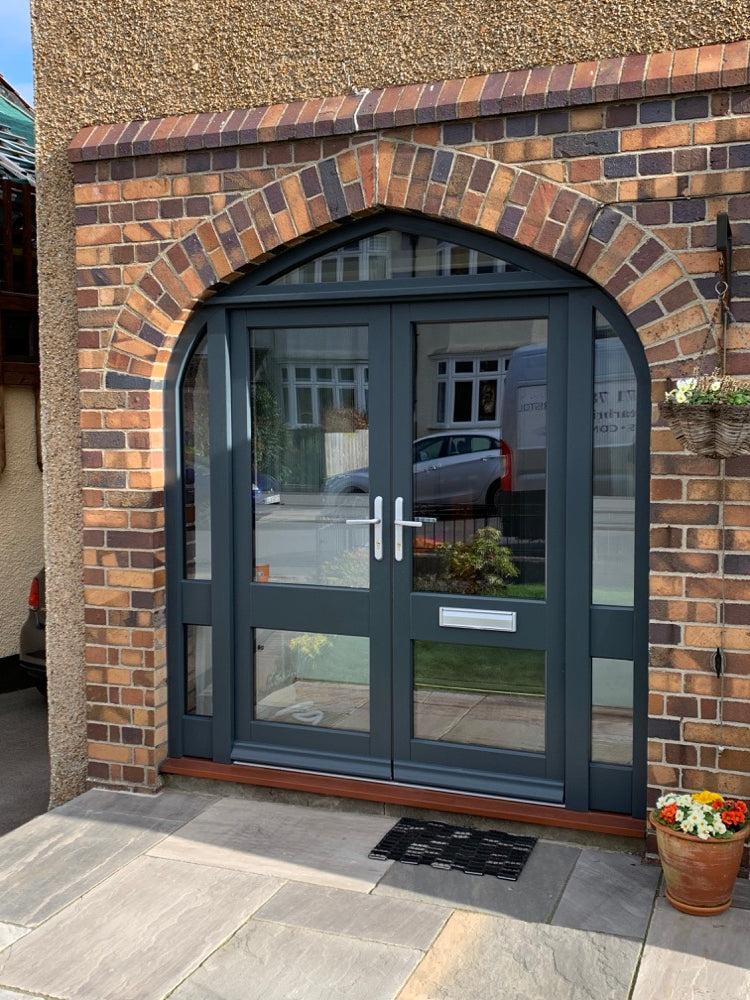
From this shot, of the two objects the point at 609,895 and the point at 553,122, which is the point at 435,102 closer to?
the point at 553,122

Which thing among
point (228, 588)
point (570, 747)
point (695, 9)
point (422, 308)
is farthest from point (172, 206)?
point (570, 747)

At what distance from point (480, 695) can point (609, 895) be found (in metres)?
1.01

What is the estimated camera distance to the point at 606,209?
13.1 feet

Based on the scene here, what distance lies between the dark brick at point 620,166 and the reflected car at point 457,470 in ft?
3.76

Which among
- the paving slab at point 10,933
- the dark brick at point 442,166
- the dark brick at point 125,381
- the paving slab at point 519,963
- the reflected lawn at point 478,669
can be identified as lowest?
the paving slab at point 10,933

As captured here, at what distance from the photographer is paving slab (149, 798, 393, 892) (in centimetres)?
404

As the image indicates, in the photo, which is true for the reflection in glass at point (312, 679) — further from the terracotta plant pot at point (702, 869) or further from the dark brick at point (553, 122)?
the dark brick at point (553, 122)

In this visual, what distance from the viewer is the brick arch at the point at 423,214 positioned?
3922 mm

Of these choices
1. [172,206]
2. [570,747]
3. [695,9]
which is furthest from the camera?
[172,206]

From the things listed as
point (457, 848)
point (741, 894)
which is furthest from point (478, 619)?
point (741, 894)

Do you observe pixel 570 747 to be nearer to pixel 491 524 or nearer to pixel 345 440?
pixel 491 524

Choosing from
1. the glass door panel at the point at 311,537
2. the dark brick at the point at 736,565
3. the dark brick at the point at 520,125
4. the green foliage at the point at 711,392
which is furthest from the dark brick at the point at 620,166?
the dark brick at the point at 736,565

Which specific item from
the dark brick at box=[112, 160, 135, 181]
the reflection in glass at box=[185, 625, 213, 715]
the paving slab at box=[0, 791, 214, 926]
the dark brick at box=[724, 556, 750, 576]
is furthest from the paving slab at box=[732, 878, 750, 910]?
the dark brick at box=[112, 160, 135, 181]

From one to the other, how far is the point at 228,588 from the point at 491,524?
128 cm
